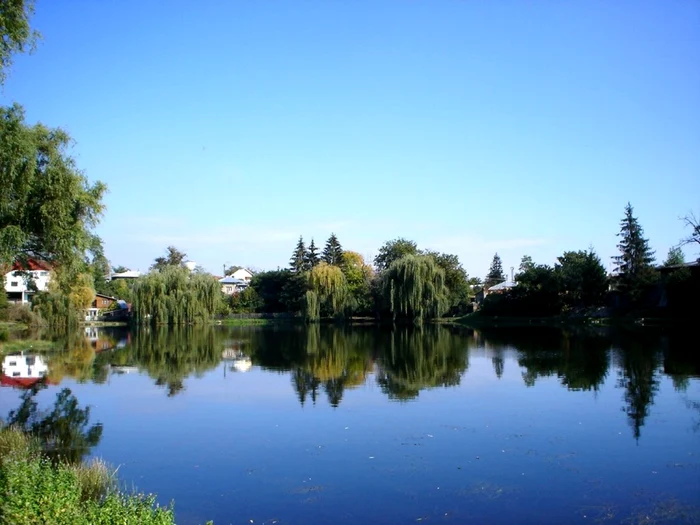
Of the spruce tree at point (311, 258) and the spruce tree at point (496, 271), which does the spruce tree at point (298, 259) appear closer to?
the spruce tree at point (311, 258)

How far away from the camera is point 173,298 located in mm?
56562

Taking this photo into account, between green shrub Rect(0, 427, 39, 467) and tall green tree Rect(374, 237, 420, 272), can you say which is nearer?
green shrub Rect(0, 427, 39, 467)

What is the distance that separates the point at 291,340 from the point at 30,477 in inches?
1410

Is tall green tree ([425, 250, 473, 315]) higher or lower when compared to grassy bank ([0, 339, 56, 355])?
higher

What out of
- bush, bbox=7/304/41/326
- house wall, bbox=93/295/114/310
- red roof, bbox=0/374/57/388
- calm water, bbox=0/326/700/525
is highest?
house wall, bbox=93/295/114/310

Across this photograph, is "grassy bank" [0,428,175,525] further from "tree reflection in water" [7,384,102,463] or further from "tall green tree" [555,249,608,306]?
"tall green tree" [555,249,608,306]

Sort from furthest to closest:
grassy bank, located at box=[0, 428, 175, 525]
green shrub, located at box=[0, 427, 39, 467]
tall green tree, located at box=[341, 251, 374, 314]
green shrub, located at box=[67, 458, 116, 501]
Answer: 1. tall green tree, located at box=[341, 251, 374, 314]
2. green shrub, located at box=[0, 427, 39, 467]
3. green shrub, located at box=[67, 458, 116, 501]
4. grassy bank, located at box=[0, 428, 175, 525]

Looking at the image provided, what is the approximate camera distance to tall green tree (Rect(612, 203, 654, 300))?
5412 centimetres

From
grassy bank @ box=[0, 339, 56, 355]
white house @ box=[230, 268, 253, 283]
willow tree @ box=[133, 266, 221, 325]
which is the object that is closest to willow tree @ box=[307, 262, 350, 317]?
willow tree @ box=[133, 266, 221, 325]

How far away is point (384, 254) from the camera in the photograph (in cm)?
7912

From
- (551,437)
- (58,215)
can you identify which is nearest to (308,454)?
(551,437)

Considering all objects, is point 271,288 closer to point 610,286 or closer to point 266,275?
point 266,275

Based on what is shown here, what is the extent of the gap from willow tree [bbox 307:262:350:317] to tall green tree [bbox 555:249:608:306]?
21942 mm

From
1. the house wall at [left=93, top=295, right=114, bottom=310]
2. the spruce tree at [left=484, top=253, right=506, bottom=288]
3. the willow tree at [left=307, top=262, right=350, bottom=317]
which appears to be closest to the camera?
the willow tree at [left=307, top=262, right=350, bottom=317]
